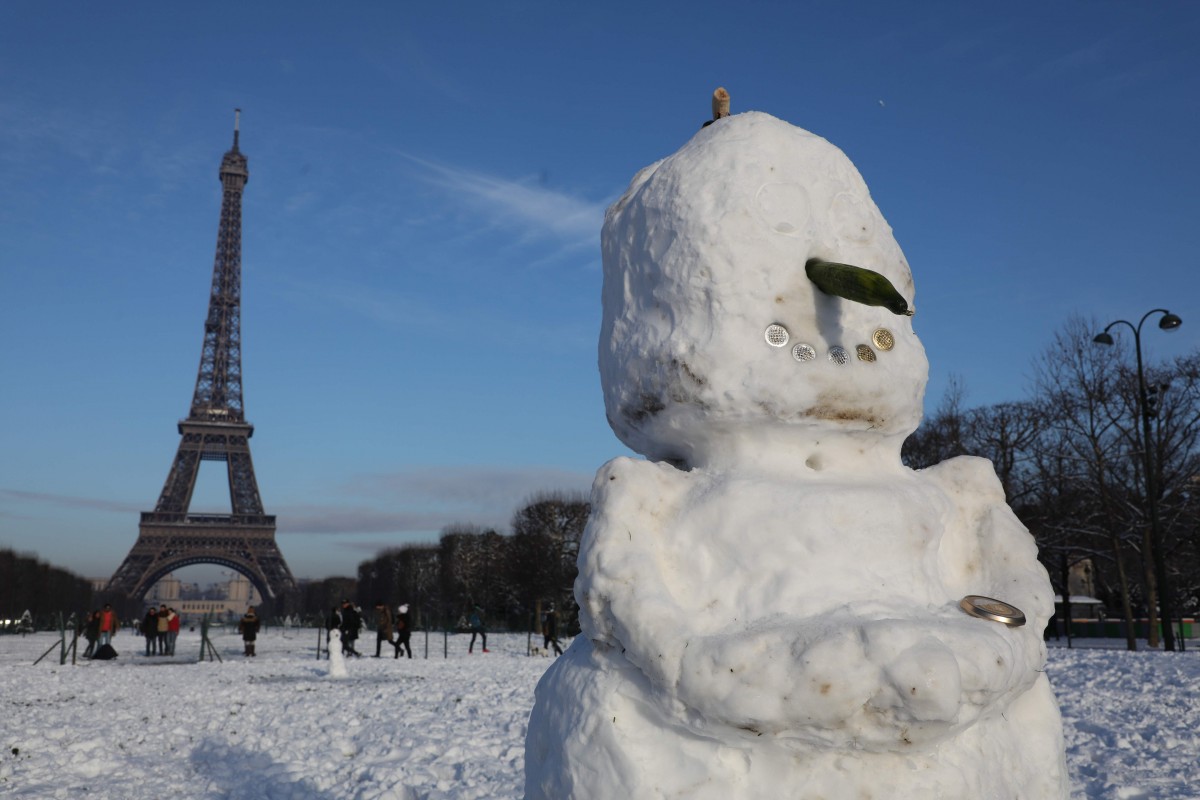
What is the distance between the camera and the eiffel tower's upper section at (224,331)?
63156 millimetres

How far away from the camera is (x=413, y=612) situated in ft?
152

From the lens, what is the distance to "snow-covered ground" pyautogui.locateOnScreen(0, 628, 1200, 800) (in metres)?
7.02

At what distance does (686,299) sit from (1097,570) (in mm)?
34784

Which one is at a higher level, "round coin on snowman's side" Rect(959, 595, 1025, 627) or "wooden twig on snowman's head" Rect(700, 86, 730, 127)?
"wooden twig on snowman's head" Rect(700, 86, 730, 127)

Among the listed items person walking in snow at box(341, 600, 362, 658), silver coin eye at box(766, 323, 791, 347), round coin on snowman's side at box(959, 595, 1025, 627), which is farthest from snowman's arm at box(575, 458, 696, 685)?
person walking in snow at box(341, 600, 362, 658)

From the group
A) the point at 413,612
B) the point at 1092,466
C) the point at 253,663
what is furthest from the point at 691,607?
the point at 413,612

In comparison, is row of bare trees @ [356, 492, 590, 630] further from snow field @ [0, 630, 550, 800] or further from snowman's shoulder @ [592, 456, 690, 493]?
snowman's shoulder @ [592, 456, 690, 493]

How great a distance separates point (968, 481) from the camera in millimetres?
3496

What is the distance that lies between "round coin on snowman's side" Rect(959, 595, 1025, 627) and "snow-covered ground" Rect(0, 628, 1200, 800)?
443 centimetres

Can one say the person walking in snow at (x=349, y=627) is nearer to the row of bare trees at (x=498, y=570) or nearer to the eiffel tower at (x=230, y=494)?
the row of bare trees at (x=498, y=570)

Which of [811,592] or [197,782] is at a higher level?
[811,592]

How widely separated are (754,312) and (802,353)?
20 centimetres

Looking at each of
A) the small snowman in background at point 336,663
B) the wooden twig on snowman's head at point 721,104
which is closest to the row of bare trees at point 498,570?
the small snowman in background at point 336,663

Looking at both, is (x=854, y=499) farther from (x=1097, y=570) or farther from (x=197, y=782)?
(x=1097, y=570)
